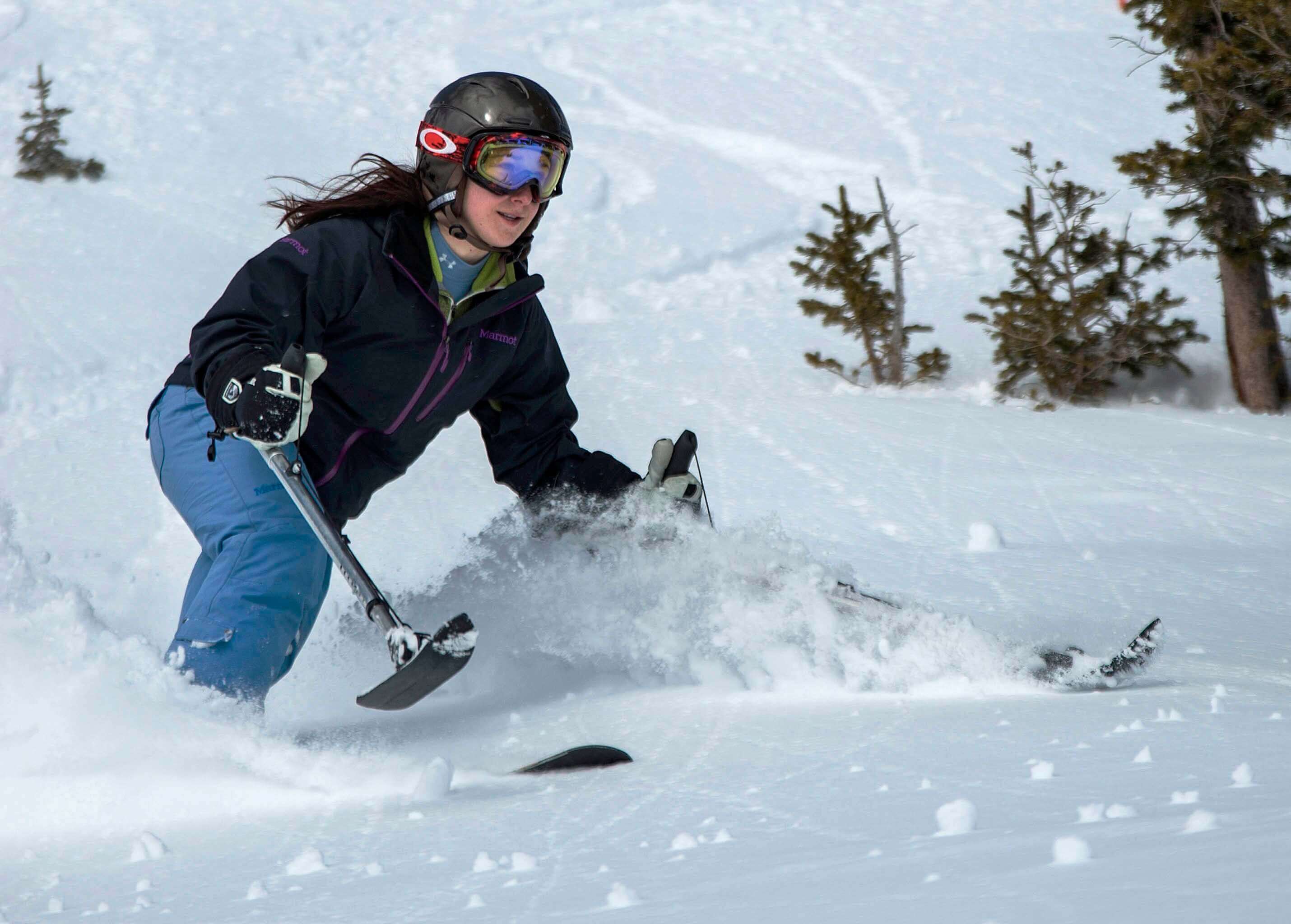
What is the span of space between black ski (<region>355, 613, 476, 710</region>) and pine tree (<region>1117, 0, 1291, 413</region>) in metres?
5.74

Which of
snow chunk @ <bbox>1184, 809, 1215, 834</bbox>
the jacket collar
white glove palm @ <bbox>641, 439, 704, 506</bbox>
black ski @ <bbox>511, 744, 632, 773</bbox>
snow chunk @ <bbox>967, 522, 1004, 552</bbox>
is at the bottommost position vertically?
snow chunk @ <bbox>967, 522, 1004, 552</bbox>

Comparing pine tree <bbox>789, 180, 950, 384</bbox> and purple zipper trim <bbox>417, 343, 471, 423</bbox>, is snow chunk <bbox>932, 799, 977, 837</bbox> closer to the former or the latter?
purple zipper trim <bbox>417, 343, 471, 423</bbox>

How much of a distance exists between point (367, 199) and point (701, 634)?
1.38 metres

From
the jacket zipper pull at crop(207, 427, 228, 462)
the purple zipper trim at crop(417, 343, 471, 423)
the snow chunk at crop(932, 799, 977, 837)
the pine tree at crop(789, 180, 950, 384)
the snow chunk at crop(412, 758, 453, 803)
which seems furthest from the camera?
the pine tree at crop(789, 180, 950, 384)

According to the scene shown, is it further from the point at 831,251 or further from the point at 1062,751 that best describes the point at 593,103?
the point at 1062,751

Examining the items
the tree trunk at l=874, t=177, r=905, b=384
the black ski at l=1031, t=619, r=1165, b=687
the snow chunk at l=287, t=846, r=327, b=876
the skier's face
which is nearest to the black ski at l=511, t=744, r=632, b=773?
the snow chunk at l=287, t=846, r=327, b=876

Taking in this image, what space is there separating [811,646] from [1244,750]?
1.10 meters

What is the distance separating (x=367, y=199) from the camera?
2.89 m

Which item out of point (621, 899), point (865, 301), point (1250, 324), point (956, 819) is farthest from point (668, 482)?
point (1250, 324)

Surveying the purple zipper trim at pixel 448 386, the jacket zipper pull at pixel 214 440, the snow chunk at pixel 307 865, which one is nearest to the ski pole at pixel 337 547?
the jacket zipper pull at pixel 214 440

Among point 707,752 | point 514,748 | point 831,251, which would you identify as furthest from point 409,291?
point 831,251

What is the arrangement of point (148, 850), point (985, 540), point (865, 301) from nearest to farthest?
point (148, 850) → point (985, 540) → point (865, 301)

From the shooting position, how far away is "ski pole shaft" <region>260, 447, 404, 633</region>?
7.76 ft

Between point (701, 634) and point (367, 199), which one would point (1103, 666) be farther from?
point (367, 199)
